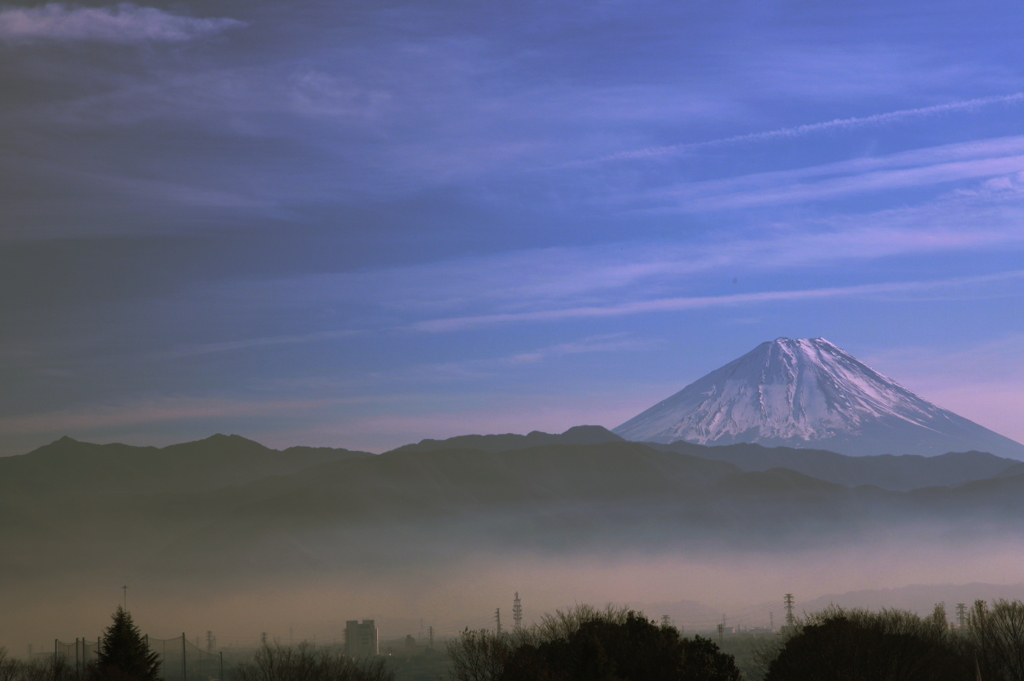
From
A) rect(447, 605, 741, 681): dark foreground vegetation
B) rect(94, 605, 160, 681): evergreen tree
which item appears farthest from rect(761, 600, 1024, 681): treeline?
rect(94, 605, 160, 681): evergreen tree

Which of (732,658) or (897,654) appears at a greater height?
(732,658)

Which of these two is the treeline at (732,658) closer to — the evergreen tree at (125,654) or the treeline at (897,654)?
the treeline at (897,654)

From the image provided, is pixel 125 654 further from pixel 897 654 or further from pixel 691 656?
pixel 897 654

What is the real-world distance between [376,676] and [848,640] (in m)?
41.2

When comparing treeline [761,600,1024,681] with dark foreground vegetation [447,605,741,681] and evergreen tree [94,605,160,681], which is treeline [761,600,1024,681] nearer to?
dark foreground vegetation [447,605,741,681]

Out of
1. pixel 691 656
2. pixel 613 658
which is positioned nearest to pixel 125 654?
pixel 613 658

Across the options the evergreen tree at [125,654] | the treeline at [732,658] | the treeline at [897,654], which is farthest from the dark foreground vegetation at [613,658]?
the evergreen tree at [125,654]

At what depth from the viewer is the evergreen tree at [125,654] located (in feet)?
260

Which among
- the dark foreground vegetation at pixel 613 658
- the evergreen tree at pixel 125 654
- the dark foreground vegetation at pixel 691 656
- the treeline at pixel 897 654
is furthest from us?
the evergreen tree at pixel 125 654

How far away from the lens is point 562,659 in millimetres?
69875

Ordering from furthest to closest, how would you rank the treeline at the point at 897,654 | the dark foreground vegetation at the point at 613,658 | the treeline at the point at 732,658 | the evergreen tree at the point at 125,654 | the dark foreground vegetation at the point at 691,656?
the evergreen tree at the point at 125,654 → the treeline at the point at 897,654 → the dark foreground vegetation at the point at 691,656 → the treeline at the point at 732,658 → the dark foreground vegetation at the point at 613,658

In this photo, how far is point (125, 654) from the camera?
79.8 meters

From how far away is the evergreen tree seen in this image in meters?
79.3

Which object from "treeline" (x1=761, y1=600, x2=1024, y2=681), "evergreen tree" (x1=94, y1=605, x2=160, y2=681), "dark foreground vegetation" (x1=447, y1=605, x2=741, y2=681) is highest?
"evergreen tree" (x1=94, y1=605, x2=160, y2=681)
